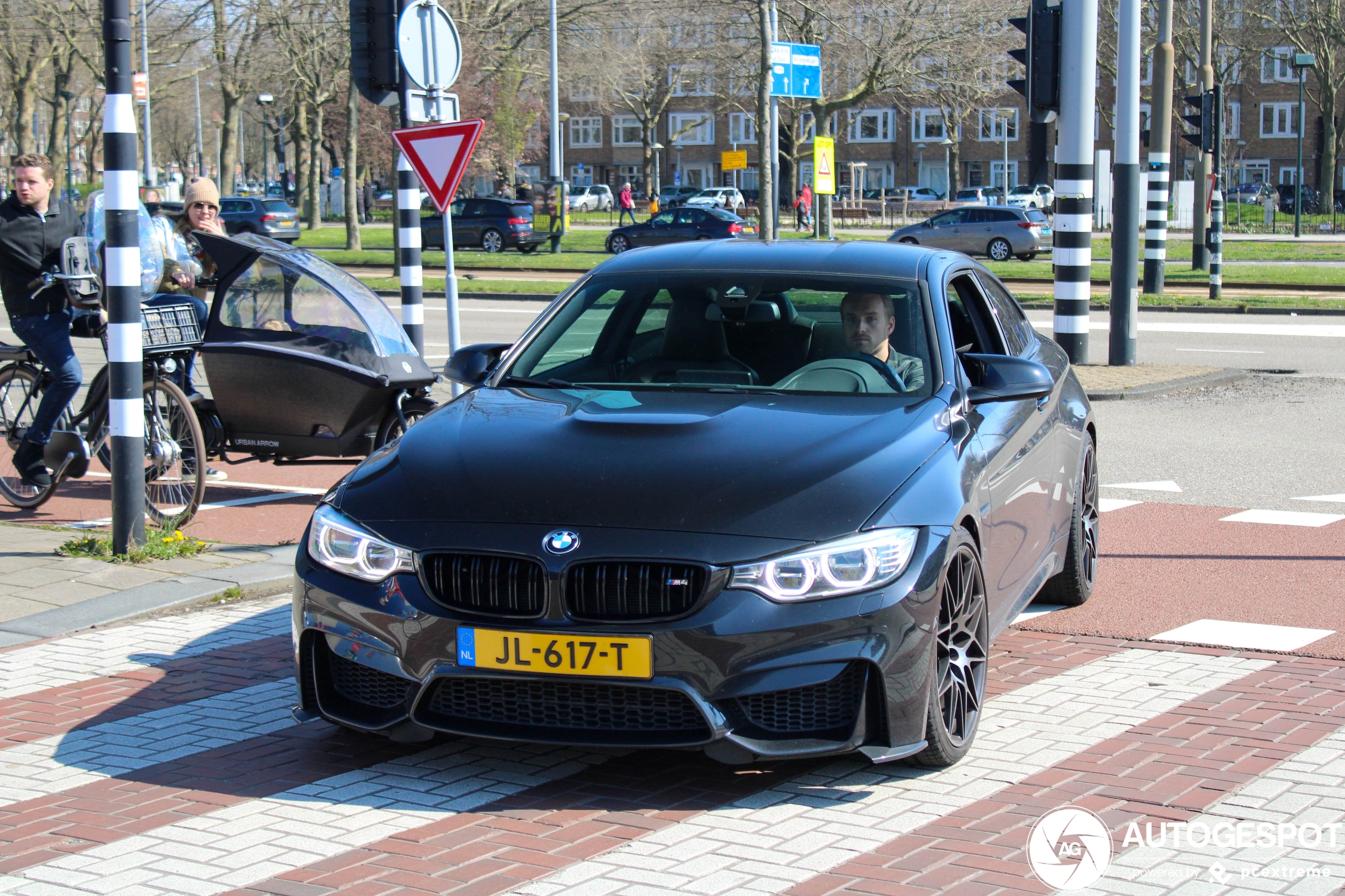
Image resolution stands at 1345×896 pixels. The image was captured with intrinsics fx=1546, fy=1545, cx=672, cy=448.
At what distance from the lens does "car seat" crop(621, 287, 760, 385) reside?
522 cm

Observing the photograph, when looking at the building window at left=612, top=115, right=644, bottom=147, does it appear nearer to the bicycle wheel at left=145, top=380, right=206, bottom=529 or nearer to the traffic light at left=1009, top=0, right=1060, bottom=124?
the traffic light at left=1009, top=0, right=1060, bottom=124

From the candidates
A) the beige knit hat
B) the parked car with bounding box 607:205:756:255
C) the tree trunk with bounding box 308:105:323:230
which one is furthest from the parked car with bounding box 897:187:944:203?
the beige knit hat

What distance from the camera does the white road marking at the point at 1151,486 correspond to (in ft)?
30.5

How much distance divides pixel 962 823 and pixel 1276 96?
3597 inches

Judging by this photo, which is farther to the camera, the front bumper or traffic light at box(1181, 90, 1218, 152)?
traffic light at box(1181, 90, 1218, 152)

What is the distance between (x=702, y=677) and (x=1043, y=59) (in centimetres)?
1140

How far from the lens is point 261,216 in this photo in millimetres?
48812

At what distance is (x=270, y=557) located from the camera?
719 cm

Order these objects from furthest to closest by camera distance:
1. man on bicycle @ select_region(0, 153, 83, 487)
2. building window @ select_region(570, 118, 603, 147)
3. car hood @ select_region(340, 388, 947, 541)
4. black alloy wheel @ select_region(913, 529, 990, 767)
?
building window @ select_region(570, 118, 603, 147)
man on bicycle @ select_region(0, 153, 83, 487)
black alloy wheel @ select_region(913, 529, 990, 767)
car hood @ select_region(340, 388, 947, 541)

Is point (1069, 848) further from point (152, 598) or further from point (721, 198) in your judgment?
point (721, 198)

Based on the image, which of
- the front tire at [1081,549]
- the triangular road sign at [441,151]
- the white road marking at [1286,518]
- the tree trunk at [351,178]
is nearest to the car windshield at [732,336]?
the front tire at [1081,549]

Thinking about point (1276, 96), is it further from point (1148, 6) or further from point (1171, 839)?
point (1171, 839)

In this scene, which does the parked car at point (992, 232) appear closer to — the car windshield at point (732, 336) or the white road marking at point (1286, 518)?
the white road marking at point (1286, 518)

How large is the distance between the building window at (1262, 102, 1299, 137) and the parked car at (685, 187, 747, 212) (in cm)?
3554
